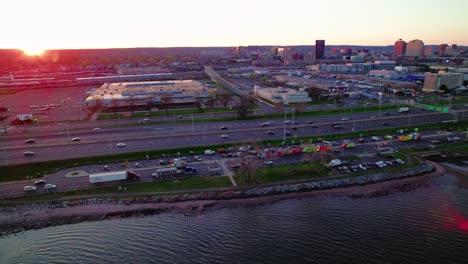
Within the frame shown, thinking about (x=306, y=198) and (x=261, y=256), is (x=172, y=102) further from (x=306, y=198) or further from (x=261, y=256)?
(x=261, y=256)

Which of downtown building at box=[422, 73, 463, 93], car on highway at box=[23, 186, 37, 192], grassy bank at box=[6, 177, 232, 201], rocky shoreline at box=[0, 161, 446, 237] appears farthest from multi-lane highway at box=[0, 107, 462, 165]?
downtown building at box=[422, 73, 463, 93]

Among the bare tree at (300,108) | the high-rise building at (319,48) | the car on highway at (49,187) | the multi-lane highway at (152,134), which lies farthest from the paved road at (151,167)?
the high-rise building at (319,48)

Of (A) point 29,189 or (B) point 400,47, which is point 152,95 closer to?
(A) point 29,189

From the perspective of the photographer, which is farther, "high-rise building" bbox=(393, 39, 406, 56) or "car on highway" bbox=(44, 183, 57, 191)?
"high-rise building" bbox=(393, 39, 406, 56)

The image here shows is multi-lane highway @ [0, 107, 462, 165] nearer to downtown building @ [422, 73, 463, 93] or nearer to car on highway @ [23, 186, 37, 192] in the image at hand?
car on highway @ [23, 186, 37, 192]

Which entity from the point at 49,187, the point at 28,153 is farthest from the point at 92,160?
the point at 28,153

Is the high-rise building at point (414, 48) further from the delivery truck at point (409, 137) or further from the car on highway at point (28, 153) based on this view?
the car on highway at point (28, 153)
